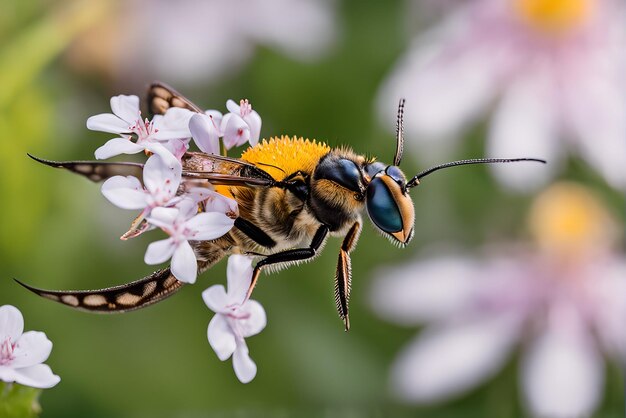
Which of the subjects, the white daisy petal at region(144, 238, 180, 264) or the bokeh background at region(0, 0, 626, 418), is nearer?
the white daisy petal at region(144, 238, 180, 264)

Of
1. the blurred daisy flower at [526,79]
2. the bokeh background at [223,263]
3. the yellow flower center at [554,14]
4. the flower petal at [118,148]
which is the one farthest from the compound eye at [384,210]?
the yellow flower center at [554,14]

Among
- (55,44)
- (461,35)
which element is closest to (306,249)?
(55,44)

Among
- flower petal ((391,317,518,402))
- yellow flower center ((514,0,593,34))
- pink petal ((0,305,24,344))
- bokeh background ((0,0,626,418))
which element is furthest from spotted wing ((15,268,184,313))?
yellow flower center ((514,0,593,34))

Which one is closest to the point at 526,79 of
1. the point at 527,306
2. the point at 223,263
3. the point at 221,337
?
the point at 527,306

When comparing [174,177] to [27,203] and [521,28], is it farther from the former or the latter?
[521,28]

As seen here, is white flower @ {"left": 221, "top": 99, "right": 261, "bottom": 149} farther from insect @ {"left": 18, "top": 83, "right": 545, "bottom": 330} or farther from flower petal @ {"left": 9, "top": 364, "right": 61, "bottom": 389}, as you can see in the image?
flower petal @ {"left": 9, "top": 364, "right": 61, "bottom": 389}

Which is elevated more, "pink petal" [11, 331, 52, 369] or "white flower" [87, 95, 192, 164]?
"white flower" [87, 95, 192, 164]

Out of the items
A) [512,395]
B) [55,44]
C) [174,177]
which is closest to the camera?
[174,177]

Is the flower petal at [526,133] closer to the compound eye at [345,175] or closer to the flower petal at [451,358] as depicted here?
the flower petal at [451,358]
